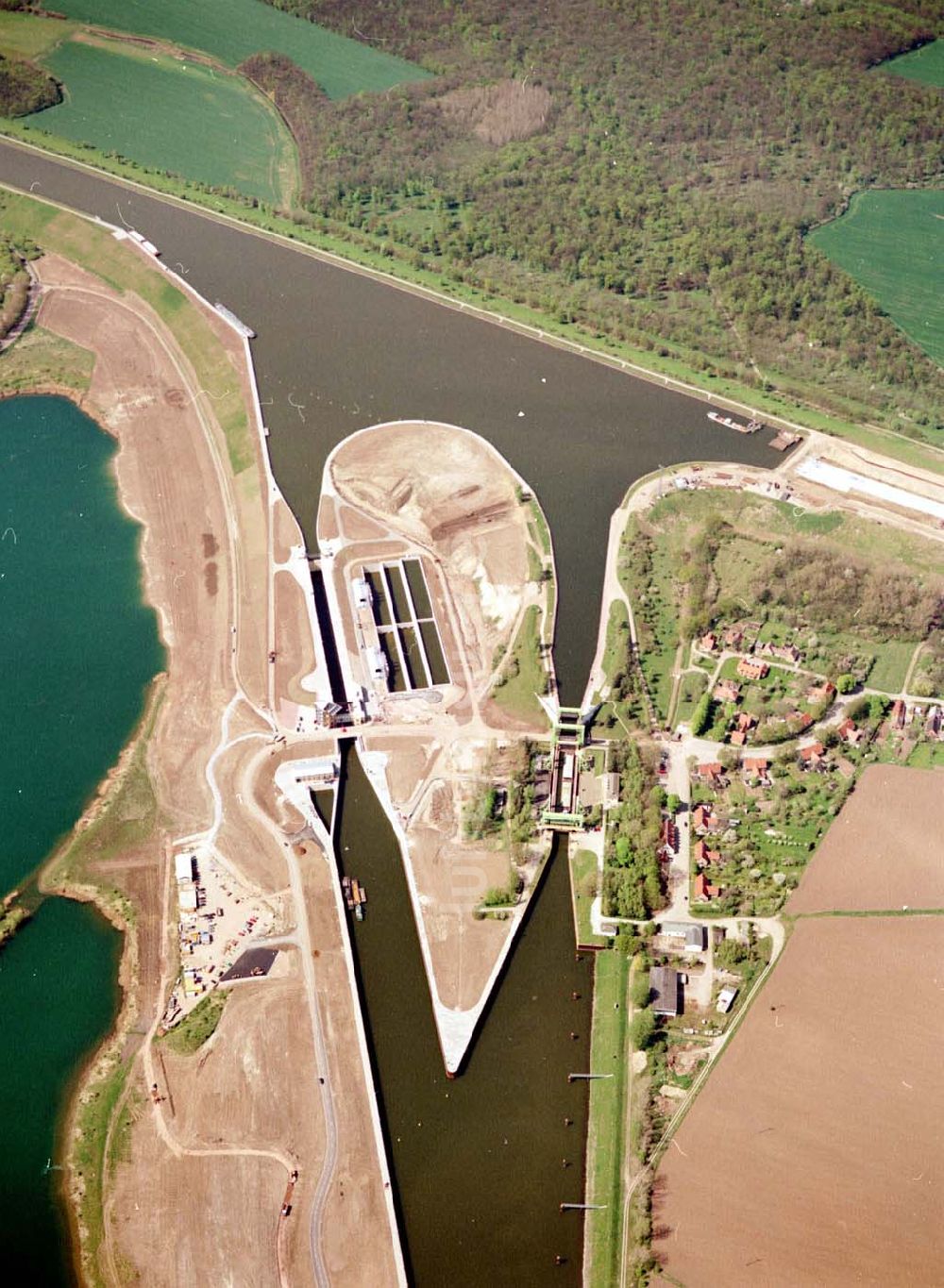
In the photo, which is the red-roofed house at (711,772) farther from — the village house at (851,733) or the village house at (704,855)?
the village house at (851,733)

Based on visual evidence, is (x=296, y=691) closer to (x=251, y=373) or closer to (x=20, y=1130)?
(x=20, y=1130)

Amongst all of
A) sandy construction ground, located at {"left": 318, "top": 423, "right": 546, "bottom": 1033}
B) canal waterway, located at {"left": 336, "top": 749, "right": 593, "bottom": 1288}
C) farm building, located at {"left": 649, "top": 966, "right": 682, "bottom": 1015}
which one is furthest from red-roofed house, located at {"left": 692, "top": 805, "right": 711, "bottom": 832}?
sandy construction ground, located at {"left": 318, "top": 423, "right": 546, "bottom": 1033}

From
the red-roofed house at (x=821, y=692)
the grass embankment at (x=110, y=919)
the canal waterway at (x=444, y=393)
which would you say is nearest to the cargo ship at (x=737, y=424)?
the canal waterway at (x=444, y=393)

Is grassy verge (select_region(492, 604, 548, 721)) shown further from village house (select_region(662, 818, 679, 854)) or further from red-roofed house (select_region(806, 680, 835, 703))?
red-roofed house (select_region(806, 680, 835, 703))

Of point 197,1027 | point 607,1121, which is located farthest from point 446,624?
point 607,1121

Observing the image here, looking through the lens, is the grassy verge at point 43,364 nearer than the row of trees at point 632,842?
No
